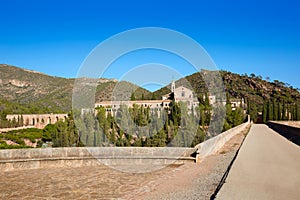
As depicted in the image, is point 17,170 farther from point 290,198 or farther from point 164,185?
point 290,198

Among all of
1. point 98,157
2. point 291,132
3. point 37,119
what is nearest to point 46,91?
point 37,119

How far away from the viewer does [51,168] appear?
6.50m

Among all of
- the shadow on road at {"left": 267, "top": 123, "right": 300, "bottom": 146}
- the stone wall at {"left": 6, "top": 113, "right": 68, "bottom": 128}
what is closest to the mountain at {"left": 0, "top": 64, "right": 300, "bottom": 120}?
the stone wall at {"left": 6, "top": 113, "right": 68, "bottom": 128}

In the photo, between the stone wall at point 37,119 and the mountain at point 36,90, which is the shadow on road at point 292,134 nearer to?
the stone wall at point 37,119

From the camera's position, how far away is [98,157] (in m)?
6.71

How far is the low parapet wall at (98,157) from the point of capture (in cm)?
648

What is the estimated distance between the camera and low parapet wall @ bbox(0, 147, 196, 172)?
6484mm

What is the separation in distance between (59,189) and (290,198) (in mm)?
3363

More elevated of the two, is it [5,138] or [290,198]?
[290,198]

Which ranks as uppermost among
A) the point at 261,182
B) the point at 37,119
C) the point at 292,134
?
the point at 261,182

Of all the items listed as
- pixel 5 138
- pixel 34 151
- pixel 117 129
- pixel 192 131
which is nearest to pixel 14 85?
pixel 5 138

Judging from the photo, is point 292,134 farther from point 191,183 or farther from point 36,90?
point 36,90

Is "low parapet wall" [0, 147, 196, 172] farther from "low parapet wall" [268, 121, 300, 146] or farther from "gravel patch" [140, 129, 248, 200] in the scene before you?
"low parapet wall" [268, 121, 300, 146]

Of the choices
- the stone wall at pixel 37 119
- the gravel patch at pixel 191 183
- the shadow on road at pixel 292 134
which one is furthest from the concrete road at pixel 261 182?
the stone wall at pixel 37 119
